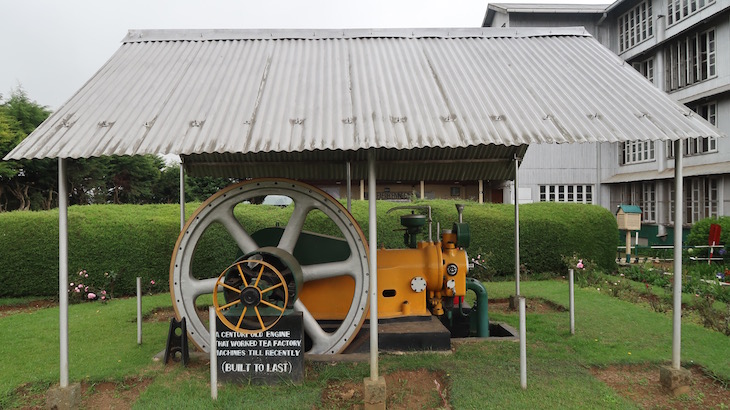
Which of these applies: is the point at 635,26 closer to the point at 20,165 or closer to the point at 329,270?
the point at 329,270

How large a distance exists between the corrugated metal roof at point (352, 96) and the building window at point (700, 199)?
12.3m

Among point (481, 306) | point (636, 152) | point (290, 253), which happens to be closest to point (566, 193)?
point (636, 152)

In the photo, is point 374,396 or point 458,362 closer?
point 374,396

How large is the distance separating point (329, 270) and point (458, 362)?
1.64 metres

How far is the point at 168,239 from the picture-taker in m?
9.25

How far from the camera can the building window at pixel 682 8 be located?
50.4ft

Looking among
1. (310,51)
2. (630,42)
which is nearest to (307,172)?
(310,51)

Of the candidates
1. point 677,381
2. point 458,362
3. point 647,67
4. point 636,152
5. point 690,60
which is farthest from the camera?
point 636,152

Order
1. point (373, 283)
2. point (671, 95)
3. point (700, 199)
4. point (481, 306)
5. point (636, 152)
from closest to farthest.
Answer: point (373, 283) → point (481, 306) → point (700, 199) → point (671, 95) → point (636, 152)

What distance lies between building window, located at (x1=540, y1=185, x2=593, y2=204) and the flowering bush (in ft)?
54.7

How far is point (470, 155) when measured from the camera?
6.74 metres

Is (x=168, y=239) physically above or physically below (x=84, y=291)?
above

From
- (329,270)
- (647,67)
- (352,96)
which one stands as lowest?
(329,270)

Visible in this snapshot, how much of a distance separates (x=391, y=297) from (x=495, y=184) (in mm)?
16997
